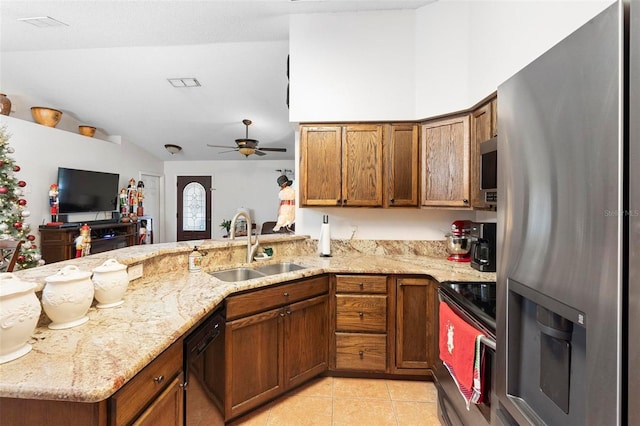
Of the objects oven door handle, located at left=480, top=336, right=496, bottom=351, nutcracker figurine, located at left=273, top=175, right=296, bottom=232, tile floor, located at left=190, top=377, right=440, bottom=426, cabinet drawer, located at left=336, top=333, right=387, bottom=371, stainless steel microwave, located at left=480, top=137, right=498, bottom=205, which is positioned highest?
stainless steel microwave, located at left=480, top=137, right=498, bottom=205

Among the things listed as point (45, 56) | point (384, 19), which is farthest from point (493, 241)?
point (45, 56)

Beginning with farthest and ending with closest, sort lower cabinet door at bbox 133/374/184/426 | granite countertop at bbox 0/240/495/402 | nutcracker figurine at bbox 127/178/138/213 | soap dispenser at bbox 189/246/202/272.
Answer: nutcracker figurine at bbox 127/178/138/213, soap dispenser at bbox 189/246/202/272, lower cabinet door at bbox 133/374/184/426, granite countertop at bbox 0/240/495/402

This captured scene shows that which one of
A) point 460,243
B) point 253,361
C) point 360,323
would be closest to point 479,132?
point 460,243

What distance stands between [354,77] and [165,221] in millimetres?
7103

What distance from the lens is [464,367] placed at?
4.61ft

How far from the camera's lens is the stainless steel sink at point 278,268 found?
253cm

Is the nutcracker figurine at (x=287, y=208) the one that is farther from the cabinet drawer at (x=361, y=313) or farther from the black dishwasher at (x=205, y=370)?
the black dishwasher at (x=205, y=370)

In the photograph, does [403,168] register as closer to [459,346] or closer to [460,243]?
[460,243]

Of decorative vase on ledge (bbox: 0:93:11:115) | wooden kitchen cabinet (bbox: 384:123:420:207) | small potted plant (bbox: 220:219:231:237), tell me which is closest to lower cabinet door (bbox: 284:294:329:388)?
wooden kitchen cabinet (bbox: 384:123:420:207)

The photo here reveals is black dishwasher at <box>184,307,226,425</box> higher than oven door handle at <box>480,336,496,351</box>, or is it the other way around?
oven door handle at <box>480,336,496,351</box>

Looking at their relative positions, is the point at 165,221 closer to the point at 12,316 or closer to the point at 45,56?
the point at 45,56

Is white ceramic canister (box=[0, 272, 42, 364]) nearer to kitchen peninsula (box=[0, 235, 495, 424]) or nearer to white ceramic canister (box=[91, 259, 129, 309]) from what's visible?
kitchen peninsula (box=[0, 235, 495, 424])

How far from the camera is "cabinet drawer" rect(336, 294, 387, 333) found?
2.32 meters

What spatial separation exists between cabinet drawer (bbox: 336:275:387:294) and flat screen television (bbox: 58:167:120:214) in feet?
17.8
